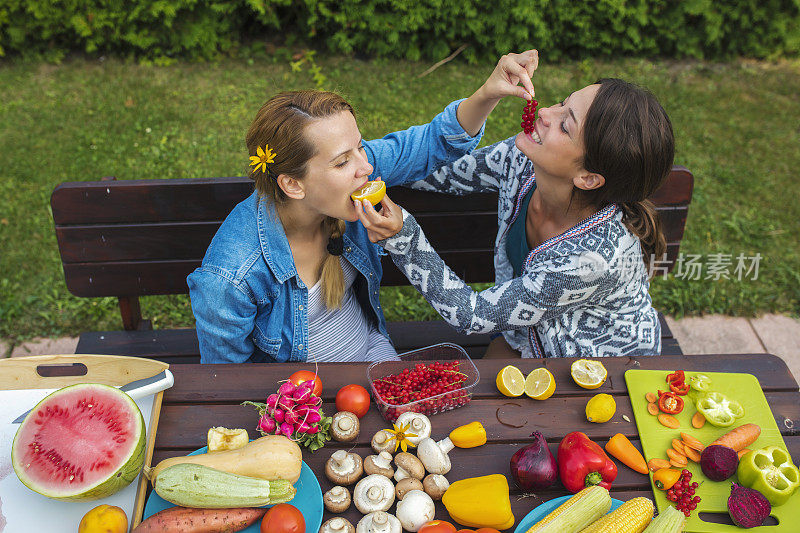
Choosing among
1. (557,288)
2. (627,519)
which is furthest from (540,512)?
(557,288)

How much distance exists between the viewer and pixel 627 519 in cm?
179

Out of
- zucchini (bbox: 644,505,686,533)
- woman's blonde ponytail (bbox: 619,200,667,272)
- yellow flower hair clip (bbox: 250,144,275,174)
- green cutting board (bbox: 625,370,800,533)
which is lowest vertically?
green cutting board (bbox: 625,370,800,533)

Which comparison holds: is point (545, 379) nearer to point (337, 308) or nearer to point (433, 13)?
point (337, 308)

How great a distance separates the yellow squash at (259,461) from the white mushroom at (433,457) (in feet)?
1.26

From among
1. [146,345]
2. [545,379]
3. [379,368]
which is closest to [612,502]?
[545,379]

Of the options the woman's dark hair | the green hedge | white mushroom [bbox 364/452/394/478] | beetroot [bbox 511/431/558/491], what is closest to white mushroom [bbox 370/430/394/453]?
white mushroom [bbox 364/452/394/478]

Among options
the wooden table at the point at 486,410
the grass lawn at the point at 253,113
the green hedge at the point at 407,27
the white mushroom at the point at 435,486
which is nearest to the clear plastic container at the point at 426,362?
the wooden table at the point at 486,410

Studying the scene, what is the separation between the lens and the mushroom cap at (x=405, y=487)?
6.23 ft

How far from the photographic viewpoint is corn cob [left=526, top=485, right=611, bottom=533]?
1.78 metres

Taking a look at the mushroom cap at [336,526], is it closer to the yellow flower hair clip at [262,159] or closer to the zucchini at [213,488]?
the zucchini at [213,488]

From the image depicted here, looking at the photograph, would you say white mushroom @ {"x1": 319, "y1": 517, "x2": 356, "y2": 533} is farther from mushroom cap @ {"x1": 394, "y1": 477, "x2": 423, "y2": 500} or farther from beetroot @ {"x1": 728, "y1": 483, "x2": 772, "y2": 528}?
beetroot @ {"x1": 728, "y1": 483, "x2": 772, "y2": 528}

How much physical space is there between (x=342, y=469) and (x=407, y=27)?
5086 millimetres

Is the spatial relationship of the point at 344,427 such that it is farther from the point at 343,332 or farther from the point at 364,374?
the point at 343,332

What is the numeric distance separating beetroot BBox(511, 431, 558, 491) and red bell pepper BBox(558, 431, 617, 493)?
4 centimetres
